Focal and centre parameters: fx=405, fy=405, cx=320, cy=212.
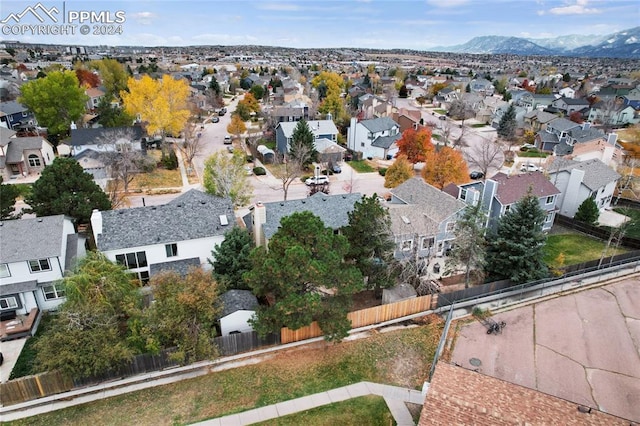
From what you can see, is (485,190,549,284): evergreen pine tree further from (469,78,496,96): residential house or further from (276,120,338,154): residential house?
(469,78,496,96): residential house

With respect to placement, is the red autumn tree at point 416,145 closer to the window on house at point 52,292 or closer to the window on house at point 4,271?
the window on house at point 52,292

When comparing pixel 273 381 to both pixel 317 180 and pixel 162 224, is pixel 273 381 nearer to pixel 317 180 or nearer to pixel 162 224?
pixel 162 224

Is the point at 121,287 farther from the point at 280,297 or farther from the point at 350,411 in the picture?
the point at 350,411

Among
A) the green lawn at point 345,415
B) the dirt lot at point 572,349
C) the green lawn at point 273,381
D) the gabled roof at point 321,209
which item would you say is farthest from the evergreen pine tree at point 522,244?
the green lawn at point 345,415

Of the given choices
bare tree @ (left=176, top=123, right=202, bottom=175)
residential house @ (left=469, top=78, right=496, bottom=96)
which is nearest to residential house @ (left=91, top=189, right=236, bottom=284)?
bare tree @ (left=176, top=123, right=202, bottom=175)

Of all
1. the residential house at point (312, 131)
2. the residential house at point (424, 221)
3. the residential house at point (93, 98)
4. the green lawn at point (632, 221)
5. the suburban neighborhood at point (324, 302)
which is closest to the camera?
the suburban neighborhood at point (324, 302)
